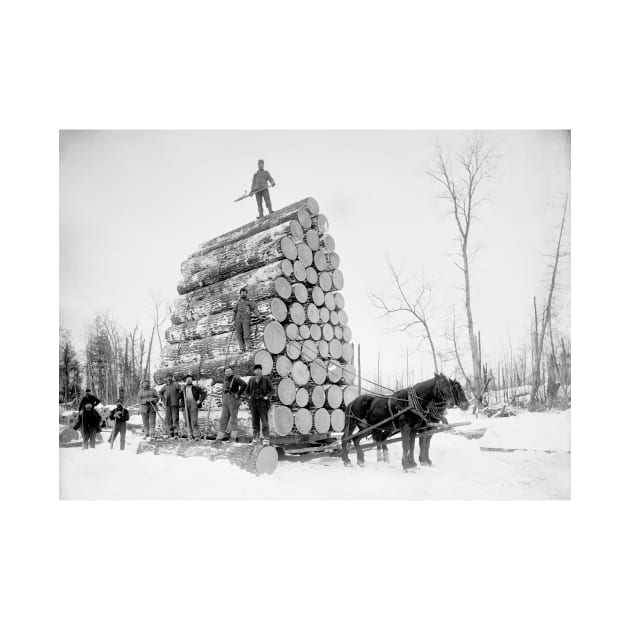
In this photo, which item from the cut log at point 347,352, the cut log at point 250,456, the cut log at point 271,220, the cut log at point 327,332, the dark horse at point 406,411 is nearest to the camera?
→ the dark horse at point 406,411

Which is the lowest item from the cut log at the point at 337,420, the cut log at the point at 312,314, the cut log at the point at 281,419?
the cut log at the point at 337,420

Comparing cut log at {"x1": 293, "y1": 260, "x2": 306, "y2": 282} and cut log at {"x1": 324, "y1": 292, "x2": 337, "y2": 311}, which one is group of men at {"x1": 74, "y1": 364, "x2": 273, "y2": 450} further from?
cut log at {"x1": 324, "y1": 292, "x2": 337, "y2": 311}

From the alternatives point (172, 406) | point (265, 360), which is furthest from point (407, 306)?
point (172, 406)

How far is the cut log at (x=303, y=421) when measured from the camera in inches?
294

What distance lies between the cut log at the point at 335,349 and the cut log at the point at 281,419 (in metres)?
1.26

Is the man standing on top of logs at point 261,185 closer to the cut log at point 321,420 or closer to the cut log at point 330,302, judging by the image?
the cut log at point 330,302

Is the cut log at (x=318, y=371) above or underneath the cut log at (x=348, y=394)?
above

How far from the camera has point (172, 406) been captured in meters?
7.88

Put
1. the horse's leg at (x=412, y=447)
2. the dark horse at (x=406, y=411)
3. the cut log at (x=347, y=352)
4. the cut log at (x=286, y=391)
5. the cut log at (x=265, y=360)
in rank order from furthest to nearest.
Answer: the cut log at (x=347, y=352) < the cut log at (x=286, y=391) < the cut log at (x=265, y=360) < the horse's leg at (x=412, y=447) < the dark horse at (x=406, y=411)

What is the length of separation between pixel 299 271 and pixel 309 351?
3.79 ft

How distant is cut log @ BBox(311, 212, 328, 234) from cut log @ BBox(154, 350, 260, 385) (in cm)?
233

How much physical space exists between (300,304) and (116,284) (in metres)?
2.63

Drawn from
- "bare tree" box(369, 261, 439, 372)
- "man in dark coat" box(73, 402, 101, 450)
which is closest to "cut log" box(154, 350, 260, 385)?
"man in dark coat" box(73, 402, 101, 450)

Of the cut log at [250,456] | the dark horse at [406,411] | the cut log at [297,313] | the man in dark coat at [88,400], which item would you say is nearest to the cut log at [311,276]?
the cut log at [297,313]
